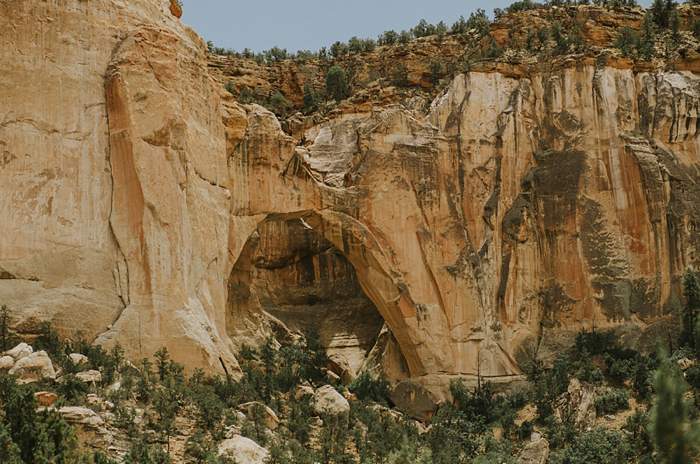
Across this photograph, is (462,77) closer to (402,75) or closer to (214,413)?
(402,75)

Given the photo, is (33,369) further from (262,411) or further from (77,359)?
(262,411)

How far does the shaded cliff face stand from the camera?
85.8 ft

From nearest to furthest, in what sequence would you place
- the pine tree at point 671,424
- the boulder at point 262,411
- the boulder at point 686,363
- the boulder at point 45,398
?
the pine tree at point 671,424, the boulder at point 45,398, the boulder at point 262,411, the boulder at point 686,363

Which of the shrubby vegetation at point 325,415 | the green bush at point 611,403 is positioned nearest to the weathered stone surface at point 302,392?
the shrubby vegetation at point 325,415

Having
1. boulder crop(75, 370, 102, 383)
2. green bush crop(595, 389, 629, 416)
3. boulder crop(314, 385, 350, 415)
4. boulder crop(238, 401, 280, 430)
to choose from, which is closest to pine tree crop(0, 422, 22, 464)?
boulder crop(75, 370, 102, 383)

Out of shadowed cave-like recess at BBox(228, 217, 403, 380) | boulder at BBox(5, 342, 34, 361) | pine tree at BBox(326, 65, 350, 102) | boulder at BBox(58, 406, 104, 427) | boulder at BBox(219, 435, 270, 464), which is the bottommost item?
boulder at BBox(219, 435, 270, 464)

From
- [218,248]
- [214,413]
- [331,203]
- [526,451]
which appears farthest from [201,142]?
[526,451]

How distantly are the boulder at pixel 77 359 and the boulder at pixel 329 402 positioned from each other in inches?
246

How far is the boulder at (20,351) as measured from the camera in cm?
2244

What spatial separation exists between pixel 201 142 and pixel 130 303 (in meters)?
4.80

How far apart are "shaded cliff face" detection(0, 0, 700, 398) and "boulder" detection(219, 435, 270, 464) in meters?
3.96

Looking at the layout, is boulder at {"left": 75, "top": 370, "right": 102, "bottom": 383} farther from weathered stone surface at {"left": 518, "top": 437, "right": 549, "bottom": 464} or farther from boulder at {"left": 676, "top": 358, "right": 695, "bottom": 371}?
boulder at {"left": 676, "top": 358, "right": 695, "bottom": 371}

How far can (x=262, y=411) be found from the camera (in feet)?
83.2

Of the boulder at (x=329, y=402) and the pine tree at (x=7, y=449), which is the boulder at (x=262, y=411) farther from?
the pine tree at (x=7, y=449)
